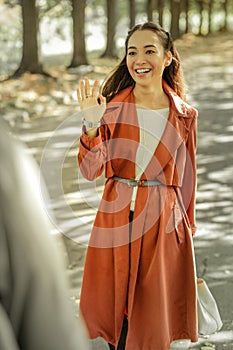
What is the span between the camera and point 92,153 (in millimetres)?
3676

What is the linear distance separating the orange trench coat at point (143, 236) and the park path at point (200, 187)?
2.51 ft

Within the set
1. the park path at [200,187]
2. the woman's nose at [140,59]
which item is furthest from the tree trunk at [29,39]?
the woman's nose at [140,59]

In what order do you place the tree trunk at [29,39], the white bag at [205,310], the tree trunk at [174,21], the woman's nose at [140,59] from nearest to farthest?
the woman's nose at [140,59]
the white bag at [205,310]
the tree trunk at [29,39]
the tree trunk at [174,21]

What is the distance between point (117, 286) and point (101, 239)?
0.78 feet

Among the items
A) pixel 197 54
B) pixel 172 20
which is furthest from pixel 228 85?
pixel 172 20

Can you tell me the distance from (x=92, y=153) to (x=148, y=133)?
A: 298 millimetres

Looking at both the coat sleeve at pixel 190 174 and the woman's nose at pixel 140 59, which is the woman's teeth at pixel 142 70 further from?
the coat sleeve at pixel 190 174

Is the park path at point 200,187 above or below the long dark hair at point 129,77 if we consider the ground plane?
below

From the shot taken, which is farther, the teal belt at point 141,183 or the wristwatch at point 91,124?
the teal belt at point 141,183

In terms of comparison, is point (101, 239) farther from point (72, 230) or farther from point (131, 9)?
point (131, 9)

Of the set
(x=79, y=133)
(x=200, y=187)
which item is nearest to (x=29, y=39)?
(x=79, y=133)

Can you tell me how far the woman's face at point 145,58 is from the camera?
376cm

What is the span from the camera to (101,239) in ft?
12.9

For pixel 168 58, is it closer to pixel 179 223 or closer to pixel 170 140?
pixel 170 140
